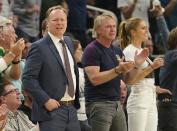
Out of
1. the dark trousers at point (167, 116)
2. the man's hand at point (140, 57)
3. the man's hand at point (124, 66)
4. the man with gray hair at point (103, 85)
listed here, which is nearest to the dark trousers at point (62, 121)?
the man with gray hair at point (103, 85)

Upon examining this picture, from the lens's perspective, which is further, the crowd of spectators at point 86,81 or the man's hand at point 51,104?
the crowd of spectators at point 86,81

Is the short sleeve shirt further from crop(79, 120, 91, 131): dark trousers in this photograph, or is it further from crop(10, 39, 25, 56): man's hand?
crop(79, 120, 91, 131): dark trousers

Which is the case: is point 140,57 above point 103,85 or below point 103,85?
above

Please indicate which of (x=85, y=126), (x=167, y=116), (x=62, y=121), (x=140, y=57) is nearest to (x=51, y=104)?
(x=62, y=121)

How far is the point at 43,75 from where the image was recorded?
225 inches

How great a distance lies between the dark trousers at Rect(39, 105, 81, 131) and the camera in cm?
561

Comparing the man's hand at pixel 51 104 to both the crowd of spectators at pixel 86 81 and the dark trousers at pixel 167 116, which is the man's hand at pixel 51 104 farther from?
the dark trousers at pixel 167 116

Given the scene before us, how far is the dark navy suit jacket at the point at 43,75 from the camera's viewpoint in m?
5.63

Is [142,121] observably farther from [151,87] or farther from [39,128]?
[39,128]

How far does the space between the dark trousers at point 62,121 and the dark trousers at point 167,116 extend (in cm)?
177

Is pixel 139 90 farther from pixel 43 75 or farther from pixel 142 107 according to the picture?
pixel 43 75

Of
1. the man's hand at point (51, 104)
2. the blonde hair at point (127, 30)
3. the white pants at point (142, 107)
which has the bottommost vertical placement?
the white pants at point (142, 107)

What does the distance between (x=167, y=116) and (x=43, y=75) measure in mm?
2102

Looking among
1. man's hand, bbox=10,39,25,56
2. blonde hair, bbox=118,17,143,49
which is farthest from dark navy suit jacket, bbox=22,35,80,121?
blonde hair, bbox=118,17,143,49
